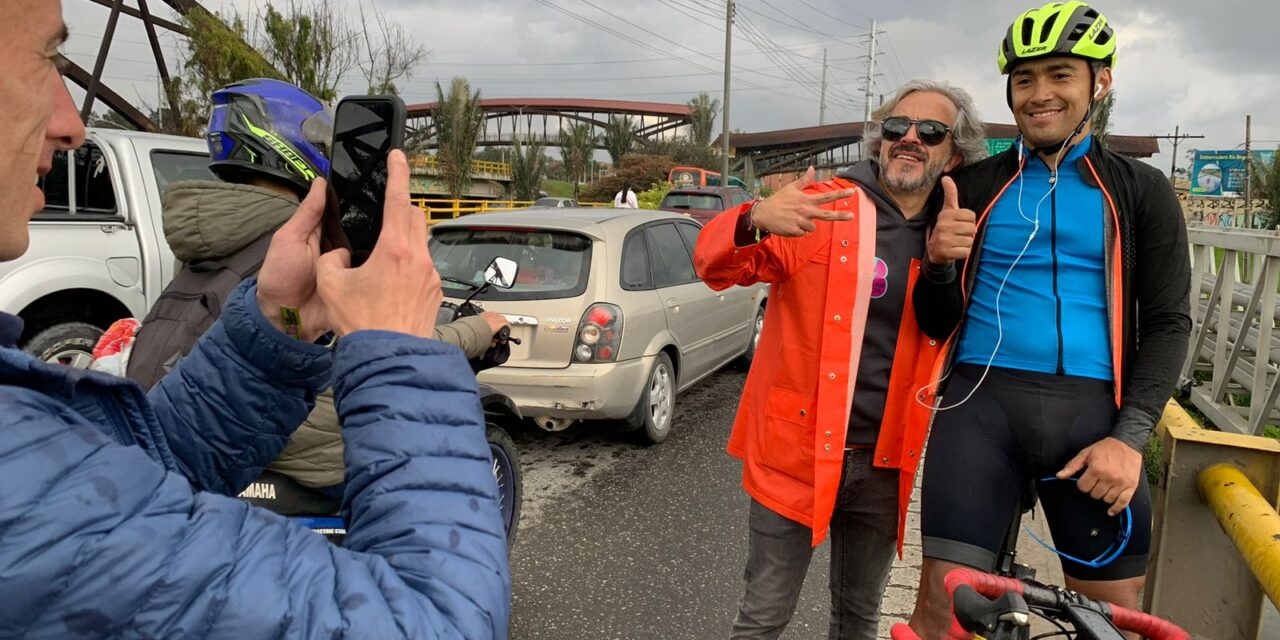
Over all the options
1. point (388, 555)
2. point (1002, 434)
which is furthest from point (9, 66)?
point (1002, 434)

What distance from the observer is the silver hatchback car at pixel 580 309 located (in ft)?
16.3

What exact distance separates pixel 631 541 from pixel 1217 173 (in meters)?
62.3

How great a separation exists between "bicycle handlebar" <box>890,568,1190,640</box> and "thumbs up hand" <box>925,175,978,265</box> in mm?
869

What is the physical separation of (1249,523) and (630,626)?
2265 mm

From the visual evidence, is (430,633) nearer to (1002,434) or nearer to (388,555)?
(388,555)

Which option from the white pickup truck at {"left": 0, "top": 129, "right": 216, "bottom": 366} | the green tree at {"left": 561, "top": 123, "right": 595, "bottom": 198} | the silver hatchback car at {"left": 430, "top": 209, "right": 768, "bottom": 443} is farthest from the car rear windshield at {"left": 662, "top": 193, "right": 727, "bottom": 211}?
the green tree at {"left": 561, "top": 123, "right": 595, "bottom": 198}

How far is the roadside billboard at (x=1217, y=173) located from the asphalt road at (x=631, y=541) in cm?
5912

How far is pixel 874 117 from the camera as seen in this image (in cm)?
255

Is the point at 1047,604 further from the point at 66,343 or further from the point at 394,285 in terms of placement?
the point at 66,343

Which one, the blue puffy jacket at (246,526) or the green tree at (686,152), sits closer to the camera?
the blue puffy jacket at (246,526)

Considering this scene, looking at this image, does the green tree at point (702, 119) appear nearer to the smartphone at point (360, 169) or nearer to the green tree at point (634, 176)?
the green tree at point (634, 176)

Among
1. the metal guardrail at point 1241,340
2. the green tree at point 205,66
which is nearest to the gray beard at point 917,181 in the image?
the metal guardrail at point 1241,340

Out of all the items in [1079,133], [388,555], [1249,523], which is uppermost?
[1079,133]

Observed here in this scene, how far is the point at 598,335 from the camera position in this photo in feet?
16.5
